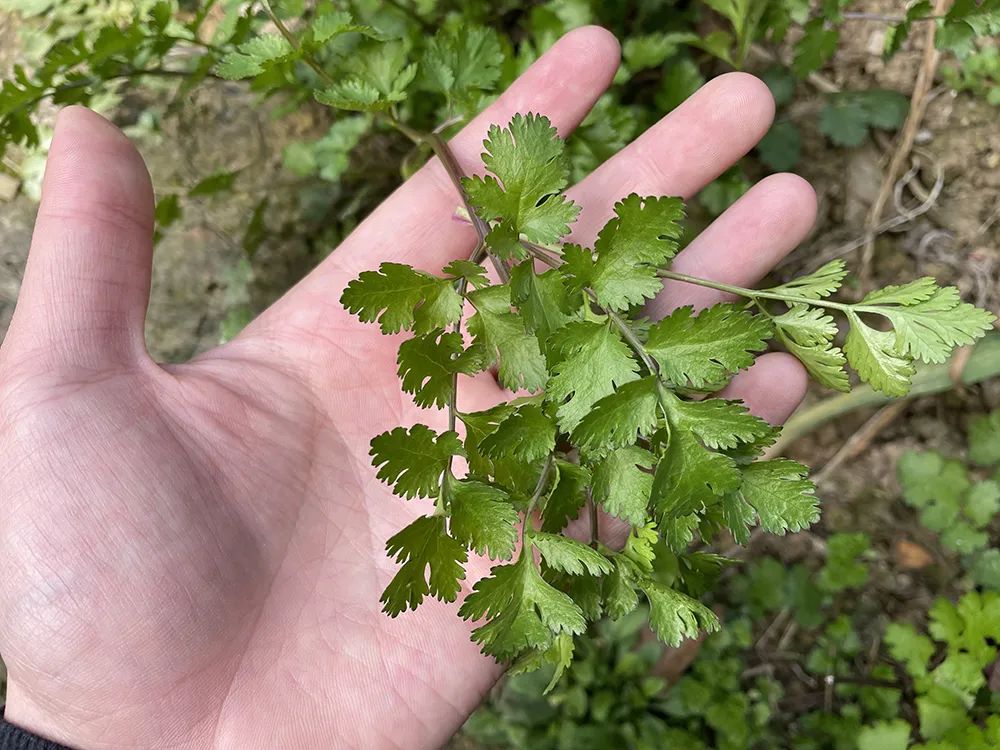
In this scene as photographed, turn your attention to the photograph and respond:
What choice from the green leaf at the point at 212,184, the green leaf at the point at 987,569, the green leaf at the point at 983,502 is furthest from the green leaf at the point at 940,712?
the green leaf at the point at 212,184

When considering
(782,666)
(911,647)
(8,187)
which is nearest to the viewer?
(911,647)

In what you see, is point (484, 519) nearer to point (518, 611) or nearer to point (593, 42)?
point (518, 611)

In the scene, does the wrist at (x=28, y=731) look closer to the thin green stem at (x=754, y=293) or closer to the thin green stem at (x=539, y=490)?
the thin green stem at (x=539, y=490)

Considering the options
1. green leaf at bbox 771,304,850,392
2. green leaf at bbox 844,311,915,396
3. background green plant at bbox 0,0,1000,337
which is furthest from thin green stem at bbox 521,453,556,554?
background green plant at bbox 0,0,1000,337

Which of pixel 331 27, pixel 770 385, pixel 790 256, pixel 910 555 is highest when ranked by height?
pixel 331 27

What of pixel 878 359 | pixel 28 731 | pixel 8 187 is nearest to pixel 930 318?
pixel 878 359

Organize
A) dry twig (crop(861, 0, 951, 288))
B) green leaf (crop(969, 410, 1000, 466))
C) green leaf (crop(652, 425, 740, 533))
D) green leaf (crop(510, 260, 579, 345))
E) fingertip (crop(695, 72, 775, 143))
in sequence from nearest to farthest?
green leaf (crop(652, 425, 740, 533)) → green leaf (crop(510, 260, 579, 345)) → fingertip (crop(695, 72, 775, 143)) → green leaf (crop(969, 410, 1000, 466)) → dry twig (crop(861, 0, 951, 288))

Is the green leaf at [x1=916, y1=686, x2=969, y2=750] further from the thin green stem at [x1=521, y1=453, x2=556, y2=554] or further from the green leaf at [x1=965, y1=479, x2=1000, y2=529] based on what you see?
the thin green stem at [x1=521, y1=453, x2=556, y2=554]
